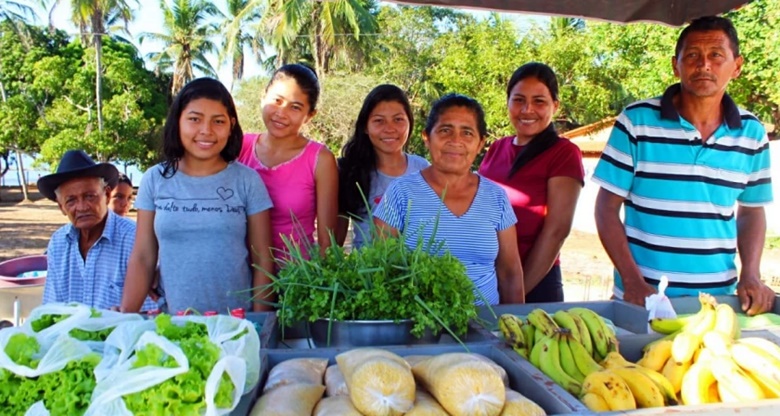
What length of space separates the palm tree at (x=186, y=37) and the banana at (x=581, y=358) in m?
32.1

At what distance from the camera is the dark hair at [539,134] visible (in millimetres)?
3404

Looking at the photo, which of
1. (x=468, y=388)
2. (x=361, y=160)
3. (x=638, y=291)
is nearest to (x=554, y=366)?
(x=468, y=388)

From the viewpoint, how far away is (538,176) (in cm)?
338

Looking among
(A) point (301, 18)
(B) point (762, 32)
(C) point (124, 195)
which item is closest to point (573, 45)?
(B) point (762, 32)

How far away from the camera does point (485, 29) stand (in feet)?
73.5

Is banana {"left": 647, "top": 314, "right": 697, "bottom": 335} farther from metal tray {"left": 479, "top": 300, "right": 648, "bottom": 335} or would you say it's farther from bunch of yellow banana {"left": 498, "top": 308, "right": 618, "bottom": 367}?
bunch of yellow banana {"left": 498, "top": 308, "right": 618, "bottom": 367}

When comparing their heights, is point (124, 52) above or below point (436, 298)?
above

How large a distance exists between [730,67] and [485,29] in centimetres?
2057

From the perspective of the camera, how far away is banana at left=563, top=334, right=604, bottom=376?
1.70 m

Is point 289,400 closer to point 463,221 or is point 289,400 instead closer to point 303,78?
point 463,221

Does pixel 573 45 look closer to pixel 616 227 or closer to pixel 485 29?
pixel 485 29

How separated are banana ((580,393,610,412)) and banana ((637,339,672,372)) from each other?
1.26ft

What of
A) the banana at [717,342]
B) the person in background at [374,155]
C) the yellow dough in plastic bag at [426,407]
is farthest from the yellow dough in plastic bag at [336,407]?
the person in background at [374,155]

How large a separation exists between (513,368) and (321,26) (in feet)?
87.5
